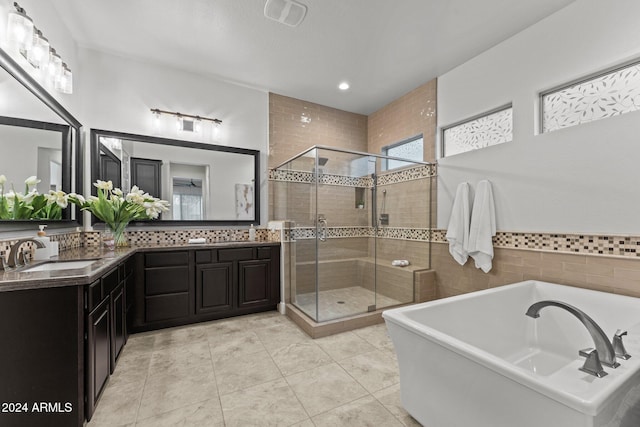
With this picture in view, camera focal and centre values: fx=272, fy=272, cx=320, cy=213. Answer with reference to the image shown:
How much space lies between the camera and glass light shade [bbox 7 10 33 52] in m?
1.66

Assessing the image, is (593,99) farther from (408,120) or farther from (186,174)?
(186,174)

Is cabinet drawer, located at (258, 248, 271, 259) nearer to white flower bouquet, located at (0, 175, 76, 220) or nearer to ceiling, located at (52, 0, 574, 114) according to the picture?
white flower bouquet, located at (0, 175, 76, 220)

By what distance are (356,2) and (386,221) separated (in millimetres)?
2383

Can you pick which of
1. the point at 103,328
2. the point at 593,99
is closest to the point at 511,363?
the point at 593,99

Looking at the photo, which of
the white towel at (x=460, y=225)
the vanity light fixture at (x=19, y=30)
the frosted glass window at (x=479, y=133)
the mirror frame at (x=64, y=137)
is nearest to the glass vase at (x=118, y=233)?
the mirror frame at (x=64, y=137)

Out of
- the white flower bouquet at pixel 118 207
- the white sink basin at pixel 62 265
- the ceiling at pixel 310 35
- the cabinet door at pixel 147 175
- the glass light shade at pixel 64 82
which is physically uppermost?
the ceiling at pixel 310 35

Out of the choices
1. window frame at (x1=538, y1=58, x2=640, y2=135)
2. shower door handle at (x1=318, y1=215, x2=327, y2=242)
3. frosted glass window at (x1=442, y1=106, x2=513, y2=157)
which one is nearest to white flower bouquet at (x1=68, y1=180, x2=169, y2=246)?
shower door handle at (x1=318, y1=215, x2=327, y2=242)

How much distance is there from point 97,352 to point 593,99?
4023 mm

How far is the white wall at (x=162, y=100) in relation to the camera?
2.91 m

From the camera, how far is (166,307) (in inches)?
113

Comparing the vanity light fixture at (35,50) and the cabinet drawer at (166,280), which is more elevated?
the vanity light fixture at (35,50)

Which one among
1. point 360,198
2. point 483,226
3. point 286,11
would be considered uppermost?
point 286,11

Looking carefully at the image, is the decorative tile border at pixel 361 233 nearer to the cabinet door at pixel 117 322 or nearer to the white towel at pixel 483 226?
the white towel at pixel 483 226

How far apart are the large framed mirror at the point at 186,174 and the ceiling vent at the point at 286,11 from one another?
164cm
